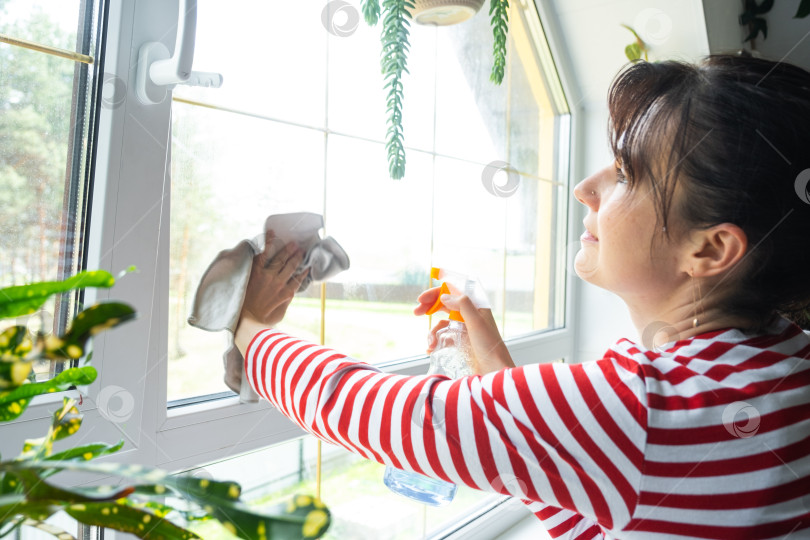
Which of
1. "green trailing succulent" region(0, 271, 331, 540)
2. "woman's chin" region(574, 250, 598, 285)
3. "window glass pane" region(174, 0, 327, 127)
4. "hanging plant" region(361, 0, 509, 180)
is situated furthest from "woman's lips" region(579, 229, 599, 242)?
"green trailing succulent" region(0, 271, 331, 540)

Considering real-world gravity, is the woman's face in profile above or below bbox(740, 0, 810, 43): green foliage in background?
below

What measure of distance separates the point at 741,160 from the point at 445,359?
17.7 inches

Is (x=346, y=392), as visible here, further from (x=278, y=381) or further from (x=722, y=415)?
(x=722, y=415)

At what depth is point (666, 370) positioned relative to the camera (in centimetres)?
53

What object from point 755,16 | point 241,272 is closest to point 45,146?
point 241,272

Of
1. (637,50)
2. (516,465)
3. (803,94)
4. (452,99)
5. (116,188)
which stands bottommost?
(516,465)

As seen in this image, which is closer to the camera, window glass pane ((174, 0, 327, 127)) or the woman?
the woman

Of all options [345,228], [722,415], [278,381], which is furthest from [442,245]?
[722,415]

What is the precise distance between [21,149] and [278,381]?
0.32 metres

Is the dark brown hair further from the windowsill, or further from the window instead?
the windowsill

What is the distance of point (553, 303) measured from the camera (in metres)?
1.63

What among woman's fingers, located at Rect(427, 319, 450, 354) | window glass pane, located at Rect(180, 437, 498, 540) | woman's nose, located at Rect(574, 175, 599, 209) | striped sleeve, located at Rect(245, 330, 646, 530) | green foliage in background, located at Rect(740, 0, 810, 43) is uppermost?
green foliage in background, located at Rect(740, 0, 810, 43)

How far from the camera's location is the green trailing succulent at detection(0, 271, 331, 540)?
0.83ft

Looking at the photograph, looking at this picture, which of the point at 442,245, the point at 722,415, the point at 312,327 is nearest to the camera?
the point at 722,415
